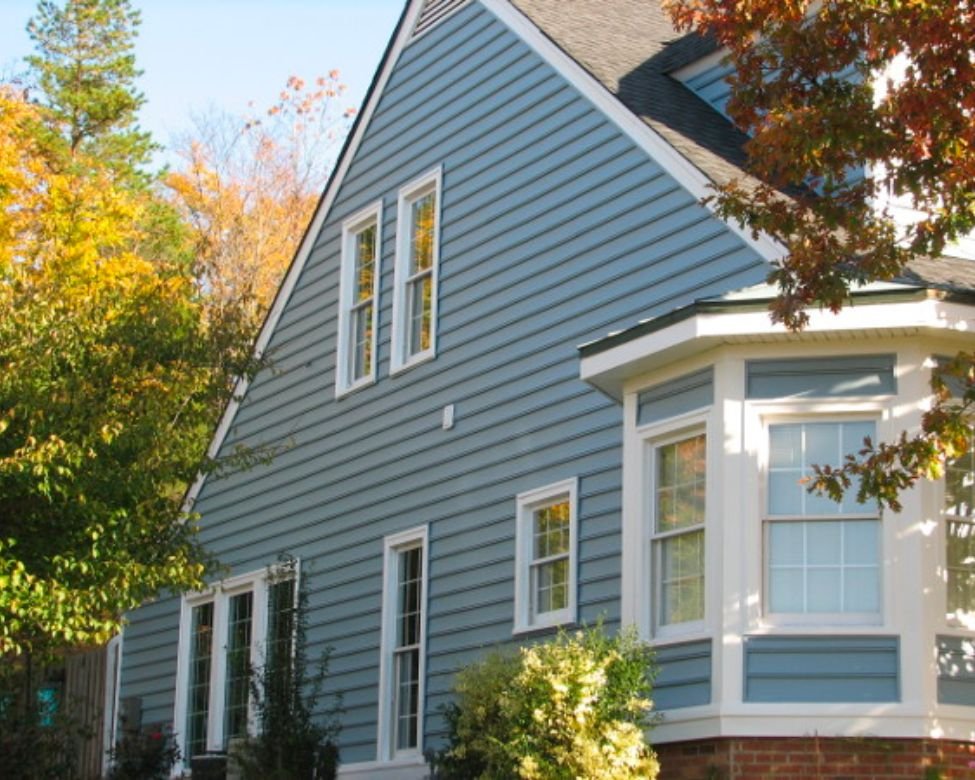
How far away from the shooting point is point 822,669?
11.6 metres

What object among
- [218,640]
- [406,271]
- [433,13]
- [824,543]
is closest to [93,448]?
[406,271]

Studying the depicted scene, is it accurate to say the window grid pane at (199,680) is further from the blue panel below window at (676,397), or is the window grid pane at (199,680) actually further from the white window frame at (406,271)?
the blue panel below window at (676,397)

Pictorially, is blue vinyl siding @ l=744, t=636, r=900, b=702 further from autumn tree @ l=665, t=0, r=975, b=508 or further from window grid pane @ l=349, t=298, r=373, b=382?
window grid pane @ l=349, t=298, r=373, b=382

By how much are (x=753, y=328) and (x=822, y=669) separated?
2269 millimetres

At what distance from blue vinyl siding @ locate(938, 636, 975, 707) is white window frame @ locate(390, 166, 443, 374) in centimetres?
688

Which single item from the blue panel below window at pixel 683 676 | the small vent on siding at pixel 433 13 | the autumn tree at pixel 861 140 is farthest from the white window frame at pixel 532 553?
the small vent on siding at pixel 433 13

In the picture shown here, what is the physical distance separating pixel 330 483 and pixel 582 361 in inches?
238

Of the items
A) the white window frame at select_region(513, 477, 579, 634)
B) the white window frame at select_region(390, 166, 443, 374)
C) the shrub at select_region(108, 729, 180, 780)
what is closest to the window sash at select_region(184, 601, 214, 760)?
the shrub at select_region(108, 729, 180, 780)

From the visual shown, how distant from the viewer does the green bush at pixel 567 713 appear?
11570 mm

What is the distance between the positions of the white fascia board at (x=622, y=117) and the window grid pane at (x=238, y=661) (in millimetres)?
6976

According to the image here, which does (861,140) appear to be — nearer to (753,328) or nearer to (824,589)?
(753,328)

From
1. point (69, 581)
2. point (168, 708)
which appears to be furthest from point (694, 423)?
point (168, 708)

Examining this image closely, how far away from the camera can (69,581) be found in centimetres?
1485

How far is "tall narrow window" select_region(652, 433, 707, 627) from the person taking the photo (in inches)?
492
